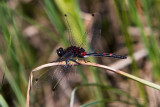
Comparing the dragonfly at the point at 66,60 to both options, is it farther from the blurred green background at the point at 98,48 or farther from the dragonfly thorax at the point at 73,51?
the blurred green background at the point at 98,48

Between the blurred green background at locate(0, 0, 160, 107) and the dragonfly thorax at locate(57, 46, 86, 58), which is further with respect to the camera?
the blurred green background at locate(0, 0, 160, 107)

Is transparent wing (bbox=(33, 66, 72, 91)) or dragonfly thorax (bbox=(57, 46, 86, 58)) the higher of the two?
dragonfly thorax (bbox=(57, 46, 86, 58))

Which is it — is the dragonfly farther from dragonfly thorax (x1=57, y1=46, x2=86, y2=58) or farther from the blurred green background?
the blurred green background

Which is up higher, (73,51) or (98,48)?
(98,48)

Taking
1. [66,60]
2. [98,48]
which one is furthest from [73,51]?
[98,48]

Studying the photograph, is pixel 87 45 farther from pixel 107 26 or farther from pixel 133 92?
pixel 107 26

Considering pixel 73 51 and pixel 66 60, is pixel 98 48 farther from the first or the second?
pixel 66 60

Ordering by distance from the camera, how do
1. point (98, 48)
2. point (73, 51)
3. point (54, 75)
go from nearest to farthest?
point (54, 75)
point (73, 51)
point (98, 48)

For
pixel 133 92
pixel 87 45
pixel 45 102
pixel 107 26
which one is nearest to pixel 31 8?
pixel 107 26

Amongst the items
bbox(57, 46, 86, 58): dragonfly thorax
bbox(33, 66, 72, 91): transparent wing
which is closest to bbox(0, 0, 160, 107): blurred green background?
bbox(57, 46, 86, 58): dragonfly thorax

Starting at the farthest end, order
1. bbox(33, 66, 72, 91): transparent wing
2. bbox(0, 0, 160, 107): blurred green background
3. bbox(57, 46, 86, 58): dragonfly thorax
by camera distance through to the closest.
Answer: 1. bbox(0, 0, 160, 107): blurred green background
2. bbox(57, 46, 86, 58): dragonfly thorax
3. bbox(33, 66, 72, 91): transparent wing

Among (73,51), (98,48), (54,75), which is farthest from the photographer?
(98,48)
